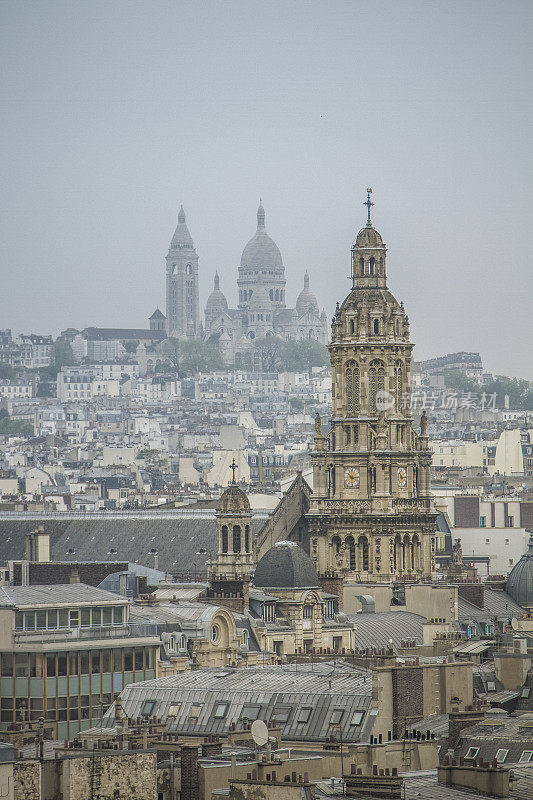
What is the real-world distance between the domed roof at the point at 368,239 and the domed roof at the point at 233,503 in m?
14.2

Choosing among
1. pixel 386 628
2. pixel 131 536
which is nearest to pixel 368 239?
pixel 131 536

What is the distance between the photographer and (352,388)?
111m

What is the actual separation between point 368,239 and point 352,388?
5.11 metres

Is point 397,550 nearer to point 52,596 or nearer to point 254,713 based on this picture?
point 52,596

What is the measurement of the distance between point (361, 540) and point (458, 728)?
60657 mm

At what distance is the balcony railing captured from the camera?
63125mm

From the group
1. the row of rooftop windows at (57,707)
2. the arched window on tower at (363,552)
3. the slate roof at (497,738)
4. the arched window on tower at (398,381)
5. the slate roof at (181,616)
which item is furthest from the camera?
the arched window on tower at (398,381)

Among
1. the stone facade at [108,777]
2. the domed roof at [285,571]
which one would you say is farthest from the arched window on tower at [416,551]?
the stone facade at [108,777]

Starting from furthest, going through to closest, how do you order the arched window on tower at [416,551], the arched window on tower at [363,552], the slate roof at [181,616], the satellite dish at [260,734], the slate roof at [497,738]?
the arched window on tower at [416,551], the arched window on tower at [363,552], the slate roof at [181,616], the slate roof at [497,738], the satellite dish at [260,734]

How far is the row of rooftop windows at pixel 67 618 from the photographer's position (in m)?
64.0

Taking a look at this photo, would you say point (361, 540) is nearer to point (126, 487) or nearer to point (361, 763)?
point (361, 763)

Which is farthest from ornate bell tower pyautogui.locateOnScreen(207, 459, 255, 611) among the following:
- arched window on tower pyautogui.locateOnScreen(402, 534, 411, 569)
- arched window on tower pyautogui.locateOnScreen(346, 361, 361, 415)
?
arched window on tower pyautogui.locateOnScreen(346, 361, 361, 415)

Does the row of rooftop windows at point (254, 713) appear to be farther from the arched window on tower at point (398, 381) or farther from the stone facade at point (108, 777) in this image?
the arched window on tower at point (398, 381)

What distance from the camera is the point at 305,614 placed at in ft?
289
